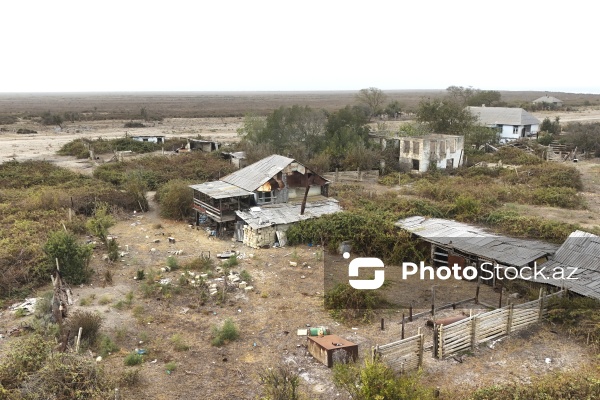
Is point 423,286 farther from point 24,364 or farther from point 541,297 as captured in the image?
point 24,364

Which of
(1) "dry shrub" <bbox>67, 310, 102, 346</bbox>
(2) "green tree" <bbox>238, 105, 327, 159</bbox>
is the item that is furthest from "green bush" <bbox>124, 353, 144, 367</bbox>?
(2) "green tree" <bbox>238, 105, 327, 159</bbox>

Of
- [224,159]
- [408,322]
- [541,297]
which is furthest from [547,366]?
[224,159]

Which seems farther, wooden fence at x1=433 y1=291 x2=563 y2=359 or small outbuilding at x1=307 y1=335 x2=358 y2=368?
wooden fence at x1=433 y1=291 x2=563 y2=359

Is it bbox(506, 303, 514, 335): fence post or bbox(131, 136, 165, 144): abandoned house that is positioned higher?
bbox(131, 136, 165, 144): abandoned house

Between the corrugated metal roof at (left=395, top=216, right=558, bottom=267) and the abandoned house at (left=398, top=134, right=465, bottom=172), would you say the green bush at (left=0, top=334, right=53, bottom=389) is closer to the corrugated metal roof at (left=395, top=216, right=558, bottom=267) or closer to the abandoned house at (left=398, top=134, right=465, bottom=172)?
the corrugated metal roof at (left=395, top=216, right=558, bottom=267)

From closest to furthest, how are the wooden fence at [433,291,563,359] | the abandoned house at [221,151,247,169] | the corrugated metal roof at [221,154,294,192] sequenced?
the wooden fence at [433,291,563,359]
the corrugated metal roof at [221,154,294,192]
the abandoned house at [221,151,247,169]

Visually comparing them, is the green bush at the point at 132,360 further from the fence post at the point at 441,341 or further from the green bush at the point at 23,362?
the fence post at the point at 441,341
